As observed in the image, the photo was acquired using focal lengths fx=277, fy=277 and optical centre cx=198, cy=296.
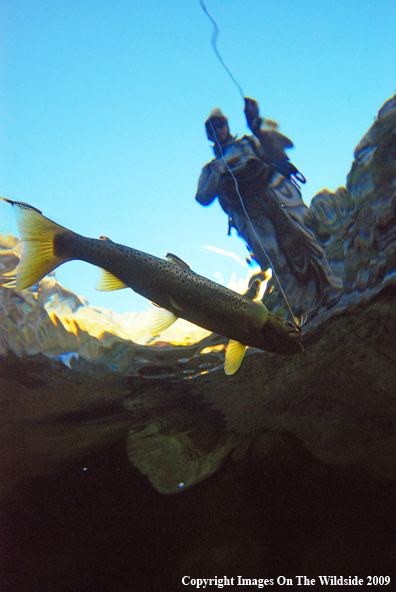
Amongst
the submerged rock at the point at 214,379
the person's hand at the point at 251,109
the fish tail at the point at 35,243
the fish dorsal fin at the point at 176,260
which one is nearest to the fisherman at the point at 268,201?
the person's hand at the point at 251,109

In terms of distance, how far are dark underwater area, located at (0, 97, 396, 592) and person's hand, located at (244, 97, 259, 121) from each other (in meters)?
2.33

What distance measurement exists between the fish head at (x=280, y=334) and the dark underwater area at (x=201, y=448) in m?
2.85

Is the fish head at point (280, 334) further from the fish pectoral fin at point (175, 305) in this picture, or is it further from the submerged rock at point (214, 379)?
the submerged rock at point (214, 379)

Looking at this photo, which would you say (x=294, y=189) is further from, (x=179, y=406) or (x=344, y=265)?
(x=179, y=406)

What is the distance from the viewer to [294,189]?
4559 mm

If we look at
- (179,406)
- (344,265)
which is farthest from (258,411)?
(344,265)

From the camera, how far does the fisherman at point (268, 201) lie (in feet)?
13.1

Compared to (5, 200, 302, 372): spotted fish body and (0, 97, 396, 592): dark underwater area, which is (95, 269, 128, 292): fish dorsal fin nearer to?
(5, 200, 302, 372): spotted fish body

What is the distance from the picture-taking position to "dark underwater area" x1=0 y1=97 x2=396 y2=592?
6.31 m

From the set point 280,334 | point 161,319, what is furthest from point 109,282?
point 280,334

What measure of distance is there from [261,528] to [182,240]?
8.73 metres

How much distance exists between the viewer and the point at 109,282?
3066 millimetres

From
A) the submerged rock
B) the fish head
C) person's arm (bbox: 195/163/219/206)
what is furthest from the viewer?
the submerged rock

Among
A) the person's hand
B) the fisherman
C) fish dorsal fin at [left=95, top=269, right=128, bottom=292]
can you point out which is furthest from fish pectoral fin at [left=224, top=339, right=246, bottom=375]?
the person's hand
